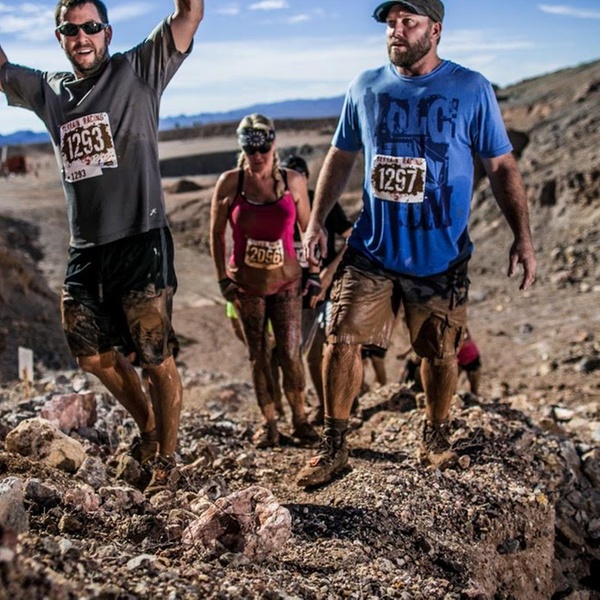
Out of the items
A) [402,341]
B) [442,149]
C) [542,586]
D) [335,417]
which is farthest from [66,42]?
[402,341]

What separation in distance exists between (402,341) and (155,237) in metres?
7.80

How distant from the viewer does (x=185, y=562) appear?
9.38 feet

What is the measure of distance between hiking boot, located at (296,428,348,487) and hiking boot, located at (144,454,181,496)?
0.62 metres

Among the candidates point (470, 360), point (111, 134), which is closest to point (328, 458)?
point (111, 134)

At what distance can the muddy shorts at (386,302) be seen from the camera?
13.8ft

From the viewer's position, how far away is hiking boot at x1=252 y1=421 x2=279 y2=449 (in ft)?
17.2

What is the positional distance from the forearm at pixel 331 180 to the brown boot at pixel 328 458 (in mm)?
1080

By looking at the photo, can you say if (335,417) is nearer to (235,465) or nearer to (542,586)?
(235,465)

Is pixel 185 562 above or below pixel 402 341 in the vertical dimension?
above

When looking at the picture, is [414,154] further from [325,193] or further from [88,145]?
[88,145]

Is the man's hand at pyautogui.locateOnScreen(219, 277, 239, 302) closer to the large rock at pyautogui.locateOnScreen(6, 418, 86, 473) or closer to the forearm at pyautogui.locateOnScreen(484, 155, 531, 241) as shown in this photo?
the large rock at pyautogui.locateOnScreen(6, 418, 86, 473)

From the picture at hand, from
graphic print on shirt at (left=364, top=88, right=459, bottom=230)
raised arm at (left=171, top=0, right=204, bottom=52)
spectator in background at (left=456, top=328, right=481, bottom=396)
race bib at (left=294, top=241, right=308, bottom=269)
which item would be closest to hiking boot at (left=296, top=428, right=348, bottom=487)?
graphic print on shirt at (left=364, top=88, right=459, bottom=230)

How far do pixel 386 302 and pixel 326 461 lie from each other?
0.87 metres

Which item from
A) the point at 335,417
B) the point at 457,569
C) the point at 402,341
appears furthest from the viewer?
the point at 402,341
